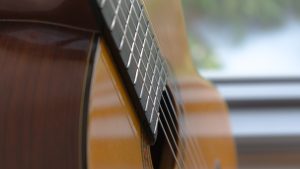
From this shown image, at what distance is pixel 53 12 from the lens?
A: 1.33ft

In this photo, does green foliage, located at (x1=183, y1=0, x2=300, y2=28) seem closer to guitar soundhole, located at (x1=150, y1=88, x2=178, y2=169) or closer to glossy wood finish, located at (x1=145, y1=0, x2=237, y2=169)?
glossy wood finish, located at (x1=145, y1=0, x2=237, y2=169)

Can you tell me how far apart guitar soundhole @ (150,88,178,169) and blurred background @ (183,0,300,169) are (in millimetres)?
498

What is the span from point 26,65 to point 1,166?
73 millimetres

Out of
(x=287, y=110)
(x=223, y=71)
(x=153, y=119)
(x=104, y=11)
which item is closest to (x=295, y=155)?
(x=287, y=110)

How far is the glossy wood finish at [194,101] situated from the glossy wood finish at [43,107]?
0.24 metres

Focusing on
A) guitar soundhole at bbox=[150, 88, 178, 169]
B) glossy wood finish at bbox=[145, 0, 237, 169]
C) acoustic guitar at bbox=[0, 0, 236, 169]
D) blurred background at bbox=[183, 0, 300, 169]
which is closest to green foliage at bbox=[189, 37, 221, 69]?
blurred background at bbox=[183, 0, 300, 169]

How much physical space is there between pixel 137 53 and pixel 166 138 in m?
0.14

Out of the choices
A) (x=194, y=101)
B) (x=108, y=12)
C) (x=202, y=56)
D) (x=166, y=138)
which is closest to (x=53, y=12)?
(x=108, y=12)

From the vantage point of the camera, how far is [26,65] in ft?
1.30

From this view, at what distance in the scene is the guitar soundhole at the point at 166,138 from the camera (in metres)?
0.56

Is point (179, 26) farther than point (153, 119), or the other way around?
point (179, 26)

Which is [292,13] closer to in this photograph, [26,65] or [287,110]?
[287,110]

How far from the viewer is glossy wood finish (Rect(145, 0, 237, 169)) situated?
0.66 metres

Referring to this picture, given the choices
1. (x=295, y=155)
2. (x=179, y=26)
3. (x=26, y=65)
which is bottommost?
(x=295, y=155)
